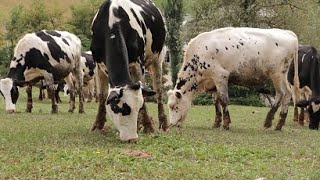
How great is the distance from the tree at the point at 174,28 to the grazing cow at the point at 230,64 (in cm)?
2457

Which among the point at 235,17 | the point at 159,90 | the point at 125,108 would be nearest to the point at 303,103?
the point at 159,90

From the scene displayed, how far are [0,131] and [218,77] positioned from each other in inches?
228

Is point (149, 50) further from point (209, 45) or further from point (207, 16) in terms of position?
point (207, 16)

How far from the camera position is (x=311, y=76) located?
17.3 m

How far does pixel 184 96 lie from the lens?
49.0 ft

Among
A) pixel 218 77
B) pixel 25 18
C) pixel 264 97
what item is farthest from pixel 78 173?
pixel 25 18

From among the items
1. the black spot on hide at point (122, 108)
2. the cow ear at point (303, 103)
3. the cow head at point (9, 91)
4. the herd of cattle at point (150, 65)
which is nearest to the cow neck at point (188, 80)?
the herd of cattle at point (150, 65)

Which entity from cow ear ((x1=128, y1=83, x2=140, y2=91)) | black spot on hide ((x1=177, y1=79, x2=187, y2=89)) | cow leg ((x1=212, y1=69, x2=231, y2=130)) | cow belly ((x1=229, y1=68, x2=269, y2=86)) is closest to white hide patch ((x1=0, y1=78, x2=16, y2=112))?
black spot on hide ((x1=177, y1=79, x2=187, y2=89))

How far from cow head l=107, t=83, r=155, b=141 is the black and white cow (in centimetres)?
811

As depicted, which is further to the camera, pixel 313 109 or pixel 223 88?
pixel 313 109

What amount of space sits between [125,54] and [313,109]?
818cm


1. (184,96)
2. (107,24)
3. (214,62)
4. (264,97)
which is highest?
(107,24)

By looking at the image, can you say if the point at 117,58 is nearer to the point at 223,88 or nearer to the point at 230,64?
the point at 223,88

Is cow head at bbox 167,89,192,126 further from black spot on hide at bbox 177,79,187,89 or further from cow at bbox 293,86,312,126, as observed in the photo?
cow at bbox 293,86,312,126
